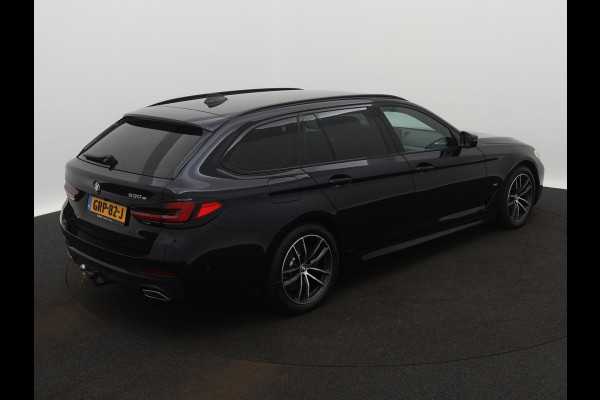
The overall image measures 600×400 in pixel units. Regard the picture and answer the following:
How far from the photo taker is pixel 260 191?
450cm

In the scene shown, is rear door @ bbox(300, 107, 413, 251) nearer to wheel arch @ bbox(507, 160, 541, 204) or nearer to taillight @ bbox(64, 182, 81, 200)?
taillight @ bbox(64, 182, 81, 200)

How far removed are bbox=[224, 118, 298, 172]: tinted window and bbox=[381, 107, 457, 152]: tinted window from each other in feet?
3.55

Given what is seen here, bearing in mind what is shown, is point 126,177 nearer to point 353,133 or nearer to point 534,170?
point 353,133

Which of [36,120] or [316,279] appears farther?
[36,120]

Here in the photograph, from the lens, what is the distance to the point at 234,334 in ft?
15.3

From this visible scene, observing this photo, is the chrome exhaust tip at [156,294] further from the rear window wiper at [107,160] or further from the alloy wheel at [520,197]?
the alloy wheel at [520,197]

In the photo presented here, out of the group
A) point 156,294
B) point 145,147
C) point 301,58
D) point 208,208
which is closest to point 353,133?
point 208,208

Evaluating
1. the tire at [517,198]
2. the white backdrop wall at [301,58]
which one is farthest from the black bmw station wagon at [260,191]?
the white backdrop wall at [301,58]

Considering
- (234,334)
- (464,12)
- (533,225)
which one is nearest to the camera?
(234,334)

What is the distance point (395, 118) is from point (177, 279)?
2362 millimetres

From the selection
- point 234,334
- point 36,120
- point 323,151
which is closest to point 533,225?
point 323,151

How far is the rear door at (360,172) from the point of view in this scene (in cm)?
495
